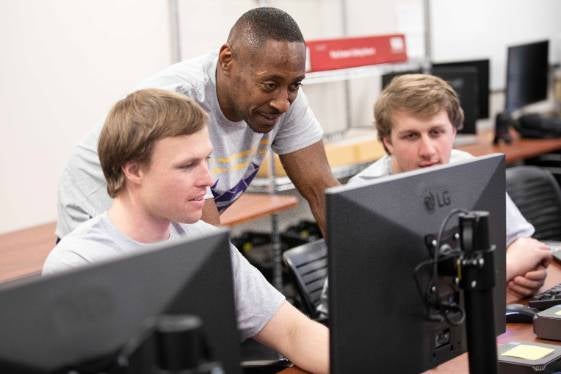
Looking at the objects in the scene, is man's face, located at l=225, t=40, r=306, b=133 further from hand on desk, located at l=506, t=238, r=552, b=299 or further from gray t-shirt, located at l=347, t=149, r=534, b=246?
hand on desk, located at l=506, t=238, r=552, b=299

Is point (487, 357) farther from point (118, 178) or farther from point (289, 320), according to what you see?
point (118, 178)

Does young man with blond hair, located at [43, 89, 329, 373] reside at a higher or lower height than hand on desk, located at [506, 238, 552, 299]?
higher

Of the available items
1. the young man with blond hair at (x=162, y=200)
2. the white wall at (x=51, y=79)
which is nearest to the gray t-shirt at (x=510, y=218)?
the young man with blond hair at (x=162, y=200)

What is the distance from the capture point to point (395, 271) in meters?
1.33

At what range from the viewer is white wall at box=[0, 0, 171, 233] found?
11.1ft

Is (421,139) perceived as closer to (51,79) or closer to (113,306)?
(113,306)

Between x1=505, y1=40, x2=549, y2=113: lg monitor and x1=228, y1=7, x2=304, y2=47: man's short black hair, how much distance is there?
3.43 m

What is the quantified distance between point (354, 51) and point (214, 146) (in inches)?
77.7

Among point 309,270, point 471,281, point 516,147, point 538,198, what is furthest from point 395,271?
point 516,147

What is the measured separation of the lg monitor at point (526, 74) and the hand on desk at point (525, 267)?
3.00 m

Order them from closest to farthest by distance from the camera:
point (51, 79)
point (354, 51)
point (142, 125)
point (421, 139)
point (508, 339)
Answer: point (142, 125) → point (508, 339) → point (421, 139) → point (51, 79) → point (354, 51)

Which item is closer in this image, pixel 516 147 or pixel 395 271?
pixel 395 271

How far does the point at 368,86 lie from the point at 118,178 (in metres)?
3.63

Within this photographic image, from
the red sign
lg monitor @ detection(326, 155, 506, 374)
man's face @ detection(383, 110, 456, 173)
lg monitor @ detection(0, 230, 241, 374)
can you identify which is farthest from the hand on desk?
the red sign
